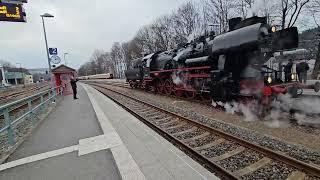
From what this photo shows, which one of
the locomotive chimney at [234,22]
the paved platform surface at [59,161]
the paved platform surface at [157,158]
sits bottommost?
the paved platform surface at [59,161]

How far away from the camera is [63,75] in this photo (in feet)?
78.3

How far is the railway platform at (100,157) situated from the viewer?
4.45 m

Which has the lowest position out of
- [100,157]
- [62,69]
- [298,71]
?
[100,157]

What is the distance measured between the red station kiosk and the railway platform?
1525cm

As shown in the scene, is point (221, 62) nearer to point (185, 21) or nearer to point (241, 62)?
point (241, 62)

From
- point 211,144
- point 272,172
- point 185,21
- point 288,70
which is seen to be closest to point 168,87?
point 288,70

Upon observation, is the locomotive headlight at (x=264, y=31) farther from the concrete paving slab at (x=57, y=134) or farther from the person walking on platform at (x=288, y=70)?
the concrete paving slab at (x=57, y=134)

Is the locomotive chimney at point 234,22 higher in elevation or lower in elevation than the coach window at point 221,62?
higher

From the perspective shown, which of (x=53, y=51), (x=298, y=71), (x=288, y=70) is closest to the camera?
(x=288, y=70)

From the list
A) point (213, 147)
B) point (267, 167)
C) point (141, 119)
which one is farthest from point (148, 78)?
point (267, 167)

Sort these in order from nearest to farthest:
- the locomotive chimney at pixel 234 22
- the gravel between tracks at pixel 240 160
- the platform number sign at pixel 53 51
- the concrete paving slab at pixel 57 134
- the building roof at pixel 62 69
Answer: the gravel between tracks at pixel 240 160 → the concrete paving slab at pixel 57 134 → the locomotive chimney at pixel 234 22 → the platform number sign at pixel 53 51 → the building roof at pixel 62 69

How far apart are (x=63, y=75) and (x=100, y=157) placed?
66.6 ft

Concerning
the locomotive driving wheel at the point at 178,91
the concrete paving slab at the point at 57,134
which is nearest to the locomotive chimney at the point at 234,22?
the locomotive driving wheel at the point at 178,91

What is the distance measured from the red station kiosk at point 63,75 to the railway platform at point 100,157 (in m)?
15.3
